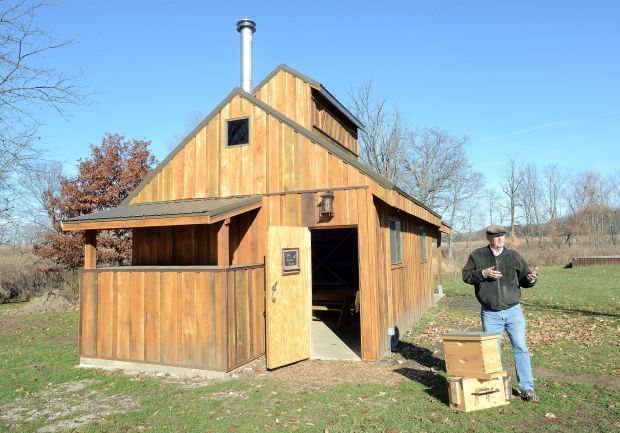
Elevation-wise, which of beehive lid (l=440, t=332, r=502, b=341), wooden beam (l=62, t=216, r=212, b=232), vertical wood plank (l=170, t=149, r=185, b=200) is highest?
vertical wood plank (l=170, t=149, r=185, b=200)

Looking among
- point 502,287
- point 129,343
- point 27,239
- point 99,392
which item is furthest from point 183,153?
point 27,239

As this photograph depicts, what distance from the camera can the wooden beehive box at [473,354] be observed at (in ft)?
15.7

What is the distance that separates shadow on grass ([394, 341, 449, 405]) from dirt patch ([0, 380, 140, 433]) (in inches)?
147

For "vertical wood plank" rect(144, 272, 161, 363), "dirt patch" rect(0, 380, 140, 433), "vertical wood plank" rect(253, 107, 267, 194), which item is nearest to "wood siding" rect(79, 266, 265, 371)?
"vertical wood plank" rect(144, 272, 161, 363)

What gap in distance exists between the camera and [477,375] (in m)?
4.82

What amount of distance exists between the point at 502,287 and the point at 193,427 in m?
3.85

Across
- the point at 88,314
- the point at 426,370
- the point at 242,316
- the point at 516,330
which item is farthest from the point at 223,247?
the point at 516,330

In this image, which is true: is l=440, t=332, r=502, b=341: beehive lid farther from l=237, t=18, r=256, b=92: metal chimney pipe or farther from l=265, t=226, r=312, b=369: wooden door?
l=237, t=18, r=256, b=92: metal chimney pipe

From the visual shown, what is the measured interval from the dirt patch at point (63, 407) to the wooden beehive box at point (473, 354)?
391cm

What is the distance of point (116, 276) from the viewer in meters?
7.56

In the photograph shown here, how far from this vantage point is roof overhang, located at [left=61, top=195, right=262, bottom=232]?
6.79 meters

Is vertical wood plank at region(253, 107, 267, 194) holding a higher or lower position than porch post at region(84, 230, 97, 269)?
higher

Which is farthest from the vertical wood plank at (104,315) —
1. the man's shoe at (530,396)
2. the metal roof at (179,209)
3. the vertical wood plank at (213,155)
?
the man's shoe at (530,396)

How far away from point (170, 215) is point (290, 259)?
211cm
